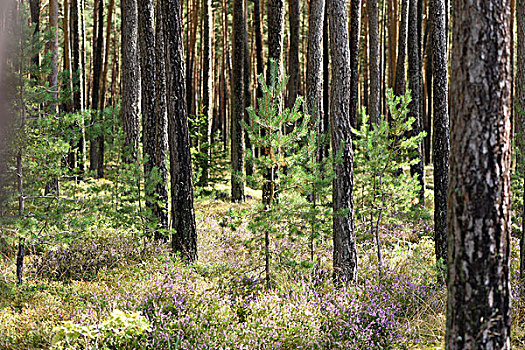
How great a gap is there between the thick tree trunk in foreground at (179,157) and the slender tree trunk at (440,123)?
4.58 m

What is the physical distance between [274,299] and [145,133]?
5.03m

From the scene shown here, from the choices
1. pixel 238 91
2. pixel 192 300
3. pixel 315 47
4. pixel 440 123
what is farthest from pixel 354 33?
pixel 192 300

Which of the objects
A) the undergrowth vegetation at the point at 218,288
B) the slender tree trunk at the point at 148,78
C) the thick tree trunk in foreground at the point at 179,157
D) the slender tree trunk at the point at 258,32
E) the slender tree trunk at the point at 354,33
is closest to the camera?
the undergrowth vegetation at the point at 218,288

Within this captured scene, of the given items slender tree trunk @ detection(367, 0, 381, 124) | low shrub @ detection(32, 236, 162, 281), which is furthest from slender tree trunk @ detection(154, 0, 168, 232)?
slender tree trunk @ detection(367, 0, 381, 124)

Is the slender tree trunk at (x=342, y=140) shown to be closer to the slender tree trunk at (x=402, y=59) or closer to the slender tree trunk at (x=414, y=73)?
the slender tree trunk at (x=414, y=73)

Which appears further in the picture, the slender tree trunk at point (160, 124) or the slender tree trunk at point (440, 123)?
the slender tree trunk at point (160, 124)

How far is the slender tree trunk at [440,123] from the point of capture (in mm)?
8000

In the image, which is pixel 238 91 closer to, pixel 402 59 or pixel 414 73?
pixel 402 59

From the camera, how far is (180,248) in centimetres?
822

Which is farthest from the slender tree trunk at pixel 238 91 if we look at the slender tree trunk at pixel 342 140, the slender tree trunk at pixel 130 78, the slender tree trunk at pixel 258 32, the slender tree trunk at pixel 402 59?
the slender tree trunk at pixel 342 140

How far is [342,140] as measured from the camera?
7.17 metres

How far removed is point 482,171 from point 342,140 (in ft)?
12.6

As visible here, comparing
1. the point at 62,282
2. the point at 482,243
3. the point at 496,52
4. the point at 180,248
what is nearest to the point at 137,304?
the point at 62,282

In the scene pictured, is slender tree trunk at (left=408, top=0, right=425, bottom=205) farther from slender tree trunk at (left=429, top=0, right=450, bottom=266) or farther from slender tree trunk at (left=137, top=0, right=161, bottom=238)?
slender tree trunk at (left=137, top=0, right=161, bottom=238)
